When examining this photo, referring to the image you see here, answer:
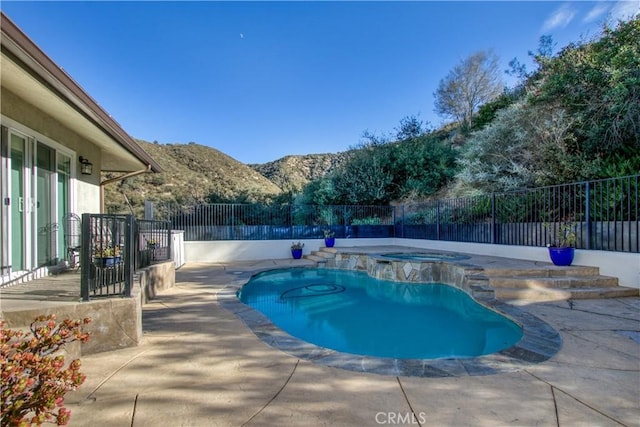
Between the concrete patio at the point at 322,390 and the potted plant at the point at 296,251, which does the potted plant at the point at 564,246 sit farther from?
the potted plant at the point at 296,251

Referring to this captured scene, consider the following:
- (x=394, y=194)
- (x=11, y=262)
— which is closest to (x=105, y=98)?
(x=11, y=262)

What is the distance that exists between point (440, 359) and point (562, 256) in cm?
553

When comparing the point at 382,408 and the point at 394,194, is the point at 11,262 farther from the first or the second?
the point at 394,194

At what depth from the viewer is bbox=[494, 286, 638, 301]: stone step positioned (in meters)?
5.60

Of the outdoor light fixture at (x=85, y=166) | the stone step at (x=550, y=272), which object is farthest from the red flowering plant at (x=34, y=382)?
the stone step at (x=550, y=272)

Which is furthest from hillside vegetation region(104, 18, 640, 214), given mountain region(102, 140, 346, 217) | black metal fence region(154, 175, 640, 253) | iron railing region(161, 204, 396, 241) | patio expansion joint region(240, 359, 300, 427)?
patio expansion joint region(240, 359, 300, 427)

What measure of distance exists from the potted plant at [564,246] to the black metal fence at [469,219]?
90 mm

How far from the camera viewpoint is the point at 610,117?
9062mm

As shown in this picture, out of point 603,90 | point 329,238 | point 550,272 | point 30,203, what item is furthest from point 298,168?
point 30,203

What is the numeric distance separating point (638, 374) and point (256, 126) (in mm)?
22158

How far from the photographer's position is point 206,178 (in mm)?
25266

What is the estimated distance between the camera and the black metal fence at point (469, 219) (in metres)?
6.70

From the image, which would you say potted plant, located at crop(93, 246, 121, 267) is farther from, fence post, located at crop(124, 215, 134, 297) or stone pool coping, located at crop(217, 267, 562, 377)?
stone pool coping, located at crop(217, 267, 562, 377)

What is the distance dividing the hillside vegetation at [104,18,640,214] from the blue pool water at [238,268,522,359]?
605 cm
